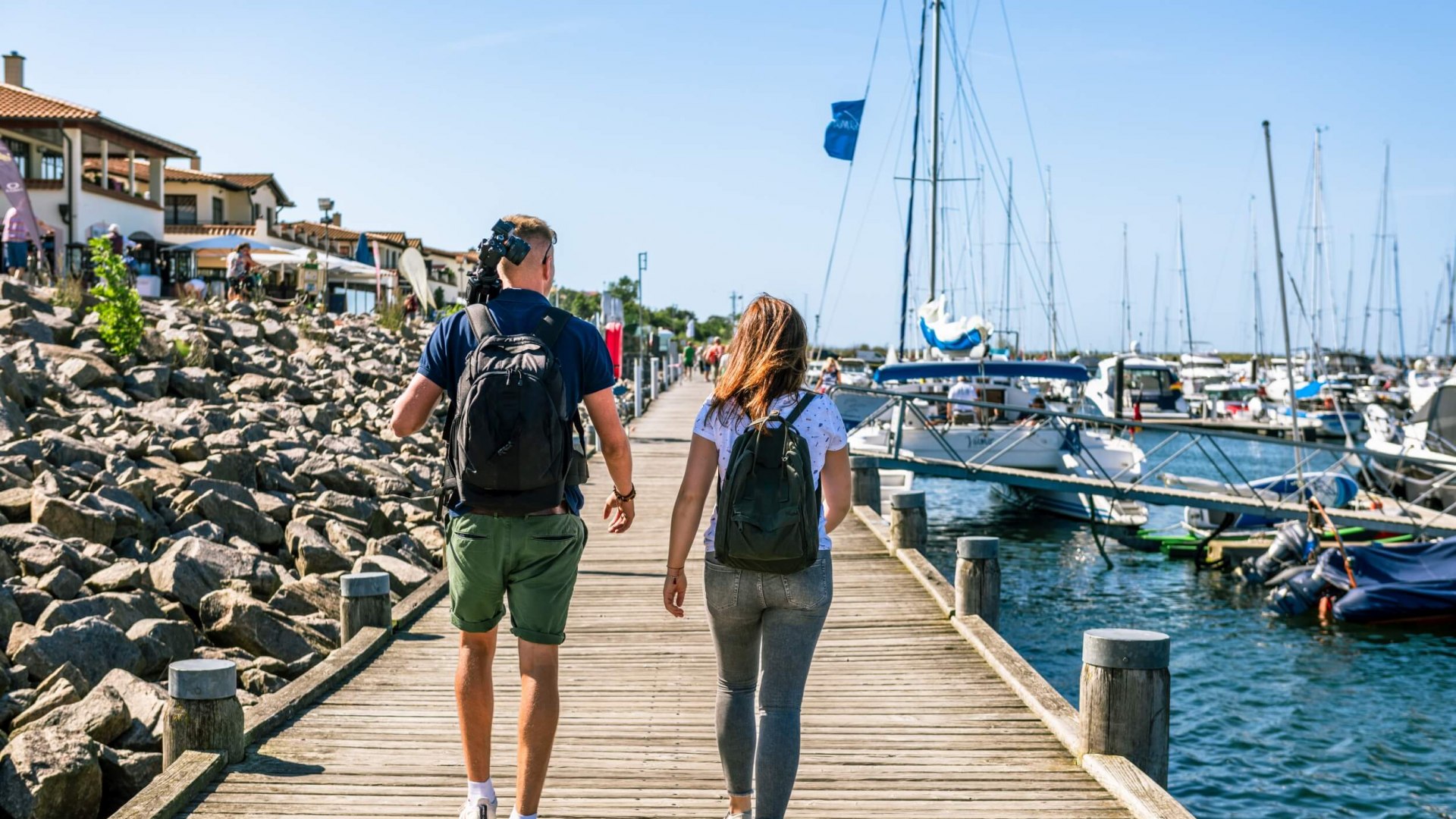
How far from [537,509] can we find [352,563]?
819 centimetres

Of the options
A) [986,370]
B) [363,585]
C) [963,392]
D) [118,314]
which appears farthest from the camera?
[963,392]

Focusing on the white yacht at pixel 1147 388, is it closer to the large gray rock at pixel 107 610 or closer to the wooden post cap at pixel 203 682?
the large gray rock at pixel 107 610

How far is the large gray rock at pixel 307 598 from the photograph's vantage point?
32.4 feet

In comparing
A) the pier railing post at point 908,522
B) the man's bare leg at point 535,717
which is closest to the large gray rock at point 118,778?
the man's bare leg at point 535,717

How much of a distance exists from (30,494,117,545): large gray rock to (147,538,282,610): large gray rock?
55cm

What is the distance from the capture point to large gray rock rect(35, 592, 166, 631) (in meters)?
8.50

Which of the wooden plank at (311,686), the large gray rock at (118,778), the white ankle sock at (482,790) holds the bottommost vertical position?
the large gray rock at (118,778)

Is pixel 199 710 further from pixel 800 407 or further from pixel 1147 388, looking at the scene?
pixel 1147 388

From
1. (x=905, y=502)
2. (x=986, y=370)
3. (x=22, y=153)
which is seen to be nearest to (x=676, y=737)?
(x=905, y=502)

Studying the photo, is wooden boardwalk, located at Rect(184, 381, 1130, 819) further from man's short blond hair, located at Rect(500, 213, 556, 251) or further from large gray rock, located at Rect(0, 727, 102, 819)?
man's short blond hair, located at Rect(500, 213, 556, 251)

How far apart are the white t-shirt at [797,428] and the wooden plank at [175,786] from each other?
91.5 inches

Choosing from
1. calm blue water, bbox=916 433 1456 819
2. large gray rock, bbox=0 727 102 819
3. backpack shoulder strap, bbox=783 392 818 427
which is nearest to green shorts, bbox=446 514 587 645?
backpack shoulder strap, bbox=783 392 818 427

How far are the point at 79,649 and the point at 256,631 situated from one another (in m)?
1.13

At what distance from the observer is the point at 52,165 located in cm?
3381
